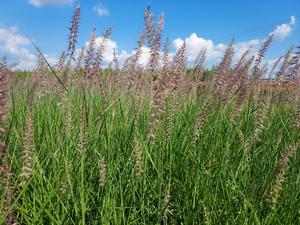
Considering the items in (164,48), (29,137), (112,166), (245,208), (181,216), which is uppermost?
(164,48)

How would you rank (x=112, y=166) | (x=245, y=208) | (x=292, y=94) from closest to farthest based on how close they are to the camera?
1. (x=245, y=208)
2. (x=112, y=166)
3. (x=292, y=94)

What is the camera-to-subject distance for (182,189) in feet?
8.99

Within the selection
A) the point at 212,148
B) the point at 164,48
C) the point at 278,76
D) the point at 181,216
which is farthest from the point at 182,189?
the point at 278,76

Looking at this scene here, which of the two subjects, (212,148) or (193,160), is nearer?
(193,160)

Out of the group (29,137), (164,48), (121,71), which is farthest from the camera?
(121,71)

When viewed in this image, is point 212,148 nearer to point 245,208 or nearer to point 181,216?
point 181,216

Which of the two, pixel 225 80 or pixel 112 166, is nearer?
pixel 112 166

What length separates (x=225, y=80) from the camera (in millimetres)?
3783

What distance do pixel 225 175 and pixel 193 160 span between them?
0.77ft

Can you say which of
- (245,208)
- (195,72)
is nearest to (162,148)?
(245,208)

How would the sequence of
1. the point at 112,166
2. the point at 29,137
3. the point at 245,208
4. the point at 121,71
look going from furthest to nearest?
the point at 121,71 < the point at 112,166 < the point at 245,208 < the point at 29,137

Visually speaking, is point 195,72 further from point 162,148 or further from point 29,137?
point 29,137

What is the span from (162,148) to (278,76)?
7.39 feet

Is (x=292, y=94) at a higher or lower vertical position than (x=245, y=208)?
higher
